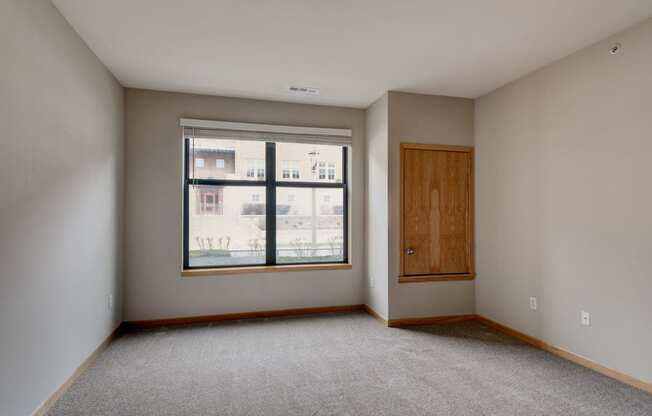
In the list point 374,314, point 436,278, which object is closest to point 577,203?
point 436,278

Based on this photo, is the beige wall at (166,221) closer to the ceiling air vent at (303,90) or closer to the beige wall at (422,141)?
the ceiling air vent at (303,90)

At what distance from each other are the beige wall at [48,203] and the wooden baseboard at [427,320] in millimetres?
2760

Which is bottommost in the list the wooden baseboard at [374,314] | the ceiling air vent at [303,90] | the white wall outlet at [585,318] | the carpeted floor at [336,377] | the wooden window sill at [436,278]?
the carpeted floor at [336,377]

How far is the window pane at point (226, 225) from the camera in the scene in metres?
3.89

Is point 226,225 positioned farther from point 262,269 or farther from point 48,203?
point 48,203

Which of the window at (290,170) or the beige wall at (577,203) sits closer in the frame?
the beige wall at (577,203)

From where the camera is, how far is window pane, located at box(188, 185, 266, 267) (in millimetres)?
3889

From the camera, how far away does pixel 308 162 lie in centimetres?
424

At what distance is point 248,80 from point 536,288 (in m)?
3.35

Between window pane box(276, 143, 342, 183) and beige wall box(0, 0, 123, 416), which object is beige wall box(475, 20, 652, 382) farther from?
beige wall box(0, 0, 123, 416)

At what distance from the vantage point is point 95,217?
9.28ft

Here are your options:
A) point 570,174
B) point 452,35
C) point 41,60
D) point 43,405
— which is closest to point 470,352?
point 570,174

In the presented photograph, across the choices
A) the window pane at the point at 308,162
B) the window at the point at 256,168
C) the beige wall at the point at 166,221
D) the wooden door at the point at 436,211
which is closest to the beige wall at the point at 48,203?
the beige wall at the point at 166,221

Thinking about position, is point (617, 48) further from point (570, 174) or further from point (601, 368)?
point (601, 368)
